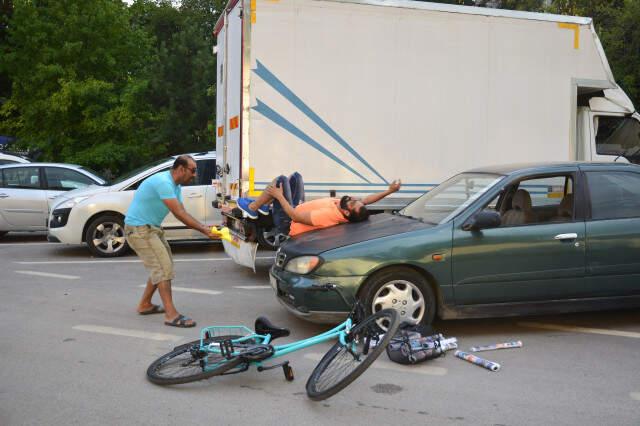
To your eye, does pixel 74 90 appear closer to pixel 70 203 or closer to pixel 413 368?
pixel 70 203

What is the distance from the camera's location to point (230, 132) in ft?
31.0

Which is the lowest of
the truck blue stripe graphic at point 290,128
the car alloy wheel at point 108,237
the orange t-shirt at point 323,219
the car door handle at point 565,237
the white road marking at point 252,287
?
the white road marking at point 252,287

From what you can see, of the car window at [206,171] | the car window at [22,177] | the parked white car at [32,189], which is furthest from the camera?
the car window at [22,177]

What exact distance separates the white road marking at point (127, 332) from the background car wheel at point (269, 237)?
2285mm

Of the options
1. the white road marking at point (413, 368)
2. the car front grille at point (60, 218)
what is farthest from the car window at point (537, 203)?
the car front grille at point (60, 218)

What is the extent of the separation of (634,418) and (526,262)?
1.96m

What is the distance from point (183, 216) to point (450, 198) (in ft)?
8.15

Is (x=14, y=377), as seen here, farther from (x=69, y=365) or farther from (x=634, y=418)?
(x=634, y=418)

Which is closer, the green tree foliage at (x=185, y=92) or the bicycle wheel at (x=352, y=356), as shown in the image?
the bicycle wheel at (x=352, y=356)

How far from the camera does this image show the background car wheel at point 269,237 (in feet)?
27.0

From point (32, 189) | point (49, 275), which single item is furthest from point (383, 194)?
point (32, 189)

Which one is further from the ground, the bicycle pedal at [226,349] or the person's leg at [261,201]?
the person's leg at [261,201]

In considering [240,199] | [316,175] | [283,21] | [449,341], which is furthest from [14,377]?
[283,21]

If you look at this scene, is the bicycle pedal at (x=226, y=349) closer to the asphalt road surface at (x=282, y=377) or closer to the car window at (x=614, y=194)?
the asphalt road surface at (x=282, y=377)
